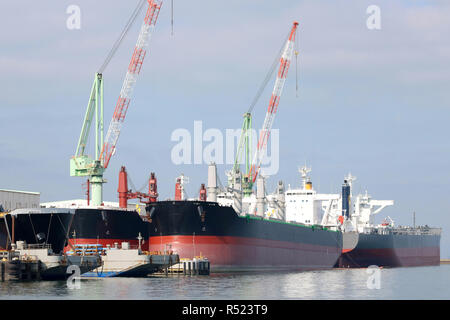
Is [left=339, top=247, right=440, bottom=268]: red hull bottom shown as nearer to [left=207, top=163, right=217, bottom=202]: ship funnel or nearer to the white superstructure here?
the white superstructure

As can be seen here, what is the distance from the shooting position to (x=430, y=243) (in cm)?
13125

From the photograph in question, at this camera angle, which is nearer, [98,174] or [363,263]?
[98,174]

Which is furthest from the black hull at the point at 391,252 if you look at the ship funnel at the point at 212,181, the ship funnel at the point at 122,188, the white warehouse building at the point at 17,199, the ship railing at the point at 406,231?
the white warehouse building at the point at 17,199

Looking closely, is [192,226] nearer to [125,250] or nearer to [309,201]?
[125,250]

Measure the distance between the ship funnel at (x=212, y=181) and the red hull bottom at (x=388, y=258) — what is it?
3296 cm

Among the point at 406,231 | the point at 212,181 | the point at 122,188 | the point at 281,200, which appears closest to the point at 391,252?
A: the point at 406,231

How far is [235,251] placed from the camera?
75.3 m

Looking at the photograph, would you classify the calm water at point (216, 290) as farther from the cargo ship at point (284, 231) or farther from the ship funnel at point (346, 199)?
the ship funnel at point (346, 199)

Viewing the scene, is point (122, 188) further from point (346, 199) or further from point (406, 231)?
point (406, 231)

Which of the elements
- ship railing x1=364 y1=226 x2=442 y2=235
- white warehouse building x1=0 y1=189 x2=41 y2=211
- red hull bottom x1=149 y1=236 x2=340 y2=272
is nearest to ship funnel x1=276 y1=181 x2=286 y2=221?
red hull bottom x1=149 y1=236 x2=340 y2=272

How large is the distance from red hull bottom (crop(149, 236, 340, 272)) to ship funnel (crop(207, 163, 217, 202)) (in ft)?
17.3
